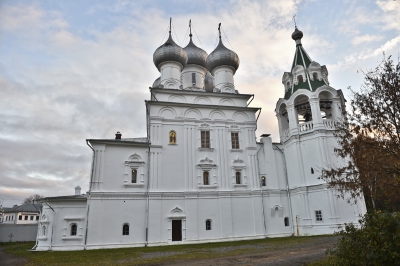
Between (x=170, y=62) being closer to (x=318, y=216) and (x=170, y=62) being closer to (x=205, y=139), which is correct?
(x=205, y=139)

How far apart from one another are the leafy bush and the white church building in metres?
12.9

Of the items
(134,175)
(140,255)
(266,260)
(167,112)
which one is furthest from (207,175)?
(266,260)

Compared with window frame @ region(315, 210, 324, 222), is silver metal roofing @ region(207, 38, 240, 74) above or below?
above

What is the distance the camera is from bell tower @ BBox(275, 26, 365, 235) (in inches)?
723

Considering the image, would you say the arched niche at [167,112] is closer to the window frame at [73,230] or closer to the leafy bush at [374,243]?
the window frame at [73,230]

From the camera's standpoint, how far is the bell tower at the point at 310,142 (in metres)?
18.4

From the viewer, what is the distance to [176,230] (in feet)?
60.0

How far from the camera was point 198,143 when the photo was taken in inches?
805

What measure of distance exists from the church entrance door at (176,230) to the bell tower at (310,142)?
826 centimetres

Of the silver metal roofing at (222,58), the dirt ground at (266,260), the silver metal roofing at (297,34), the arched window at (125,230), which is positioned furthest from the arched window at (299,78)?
the arched window at (125,230)

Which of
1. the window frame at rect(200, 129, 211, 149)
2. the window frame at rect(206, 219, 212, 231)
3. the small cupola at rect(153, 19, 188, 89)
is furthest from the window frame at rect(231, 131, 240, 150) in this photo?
the small cupola at rect(153, 19, 188, 89)

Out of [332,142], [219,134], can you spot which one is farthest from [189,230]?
[332,142]

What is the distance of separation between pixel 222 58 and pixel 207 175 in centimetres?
1041

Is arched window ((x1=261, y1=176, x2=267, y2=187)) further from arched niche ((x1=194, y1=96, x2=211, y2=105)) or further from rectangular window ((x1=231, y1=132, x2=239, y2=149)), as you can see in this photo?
arched niche ((x1=194, y1=96, x2=211, y2=105))
